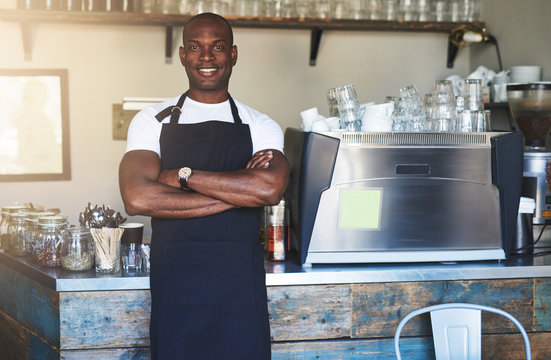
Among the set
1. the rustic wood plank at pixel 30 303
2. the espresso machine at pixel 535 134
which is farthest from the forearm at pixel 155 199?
the espresso machine at pixel 535 134

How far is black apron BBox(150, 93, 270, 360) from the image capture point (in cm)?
178

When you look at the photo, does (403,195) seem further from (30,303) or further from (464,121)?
(30,303)

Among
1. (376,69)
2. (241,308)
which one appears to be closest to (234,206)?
(241,308)

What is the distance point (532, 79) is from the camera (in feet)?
10.7

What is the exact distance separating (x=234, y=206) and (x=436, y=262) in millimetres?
827

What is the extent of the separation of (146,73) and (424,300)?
2.66 metres

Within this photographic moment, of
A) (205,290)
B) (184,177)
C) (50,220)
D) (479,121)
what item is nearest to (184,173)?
(184,177)

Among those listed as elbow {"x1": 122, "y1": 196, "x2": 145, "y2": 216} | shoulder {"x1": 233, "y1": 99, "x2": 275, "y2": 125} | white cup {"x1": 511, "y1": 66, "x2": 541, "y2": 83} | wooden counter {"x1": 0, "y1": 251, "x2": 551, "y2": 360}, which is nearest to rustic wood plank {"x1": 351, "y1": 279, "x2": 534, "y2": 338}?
wooden counter {"x1": 0, "y1": 251, "x2": 551, "y2": 360}

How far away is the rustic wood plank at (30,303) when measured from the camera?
1984 millimetres

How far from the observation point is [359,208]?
2.14 metres

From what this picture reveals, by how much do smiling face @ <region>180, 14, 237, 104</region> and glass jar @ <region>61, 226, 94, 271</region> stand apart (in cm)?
60

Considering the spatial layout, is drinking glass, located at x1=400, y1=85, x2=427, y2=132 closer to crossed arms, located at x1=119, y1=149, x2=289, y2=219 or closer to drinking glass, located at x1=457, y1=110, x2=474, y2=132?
drinking glass, located at x1=457, y1=110, x2=474, y2=132

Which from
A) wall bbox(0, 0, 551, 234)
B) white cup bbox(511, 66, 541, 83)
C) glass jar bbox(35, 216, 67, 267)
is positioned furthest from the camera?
wall bbox(0, 0, 551, 234)

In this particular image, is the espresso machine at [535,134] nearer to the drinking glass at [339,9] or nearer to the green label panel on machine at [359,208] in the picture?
the green label panel on machine at [359,208]
